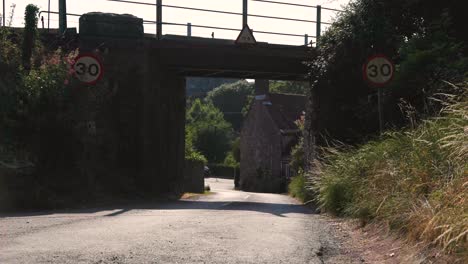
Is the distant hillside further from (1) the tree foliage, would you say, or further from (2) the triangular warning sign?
(1) the tree foliage

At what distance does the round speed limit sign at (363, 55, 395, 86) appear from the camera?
1304 cm

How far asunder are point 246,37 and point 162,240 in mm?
13021

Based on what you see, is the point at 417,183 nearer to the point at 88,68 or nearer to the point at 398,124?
the point at 398,124

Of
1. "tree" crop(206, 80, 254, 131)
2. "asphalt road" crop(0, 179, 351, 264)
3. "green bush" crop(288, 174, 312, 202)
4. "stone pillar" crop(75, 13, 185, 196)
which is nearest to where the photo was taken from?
"asphalt road" crop(0, 179, 351, 264)

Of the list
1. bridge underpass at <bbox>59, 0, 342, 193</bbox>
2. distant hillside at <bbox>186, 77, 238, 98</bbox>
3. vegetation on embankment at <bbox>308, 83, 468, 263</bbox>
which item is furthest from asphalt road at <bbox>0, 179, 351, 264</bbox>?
distant hillside at <bbox>186, 77, 238, 98</bbox>

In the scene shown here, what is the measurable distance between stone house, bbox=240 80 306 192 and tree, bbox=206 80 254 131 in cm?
5882

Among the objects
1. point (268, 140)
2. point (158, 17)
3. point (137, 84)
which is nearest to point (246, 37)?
point (158, 17)

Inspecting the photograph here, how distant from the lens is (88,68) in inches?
621

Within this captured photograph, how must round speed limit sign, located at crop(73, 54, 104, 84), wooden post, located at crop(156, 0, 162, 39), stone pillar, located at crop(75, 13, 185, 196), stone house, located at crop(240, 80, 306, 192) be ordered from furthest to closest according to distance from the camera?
stone house, located at crop(240, 80, 306, 192), wooden post, located at crop(156, 0, 162, 39), stone pillar, located at crop(75, 13, 185, 196), round speed limit sign, located at crop(73, 54, 104, 84)

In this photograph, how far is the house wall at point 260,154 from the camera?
4919cm

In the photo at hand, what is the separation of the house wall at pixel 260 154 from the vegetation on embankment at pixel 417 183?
117 ft

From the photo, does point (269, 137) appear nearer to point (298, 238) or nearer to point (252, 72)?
point (252, 72)

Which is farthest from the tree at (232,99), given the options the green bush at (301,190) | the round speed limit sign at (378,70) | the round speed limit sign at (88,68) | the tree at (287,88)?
the round speed limit sign at (378,70)

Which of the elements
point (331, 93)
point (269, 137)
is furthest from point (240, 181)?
point (331, 93)
